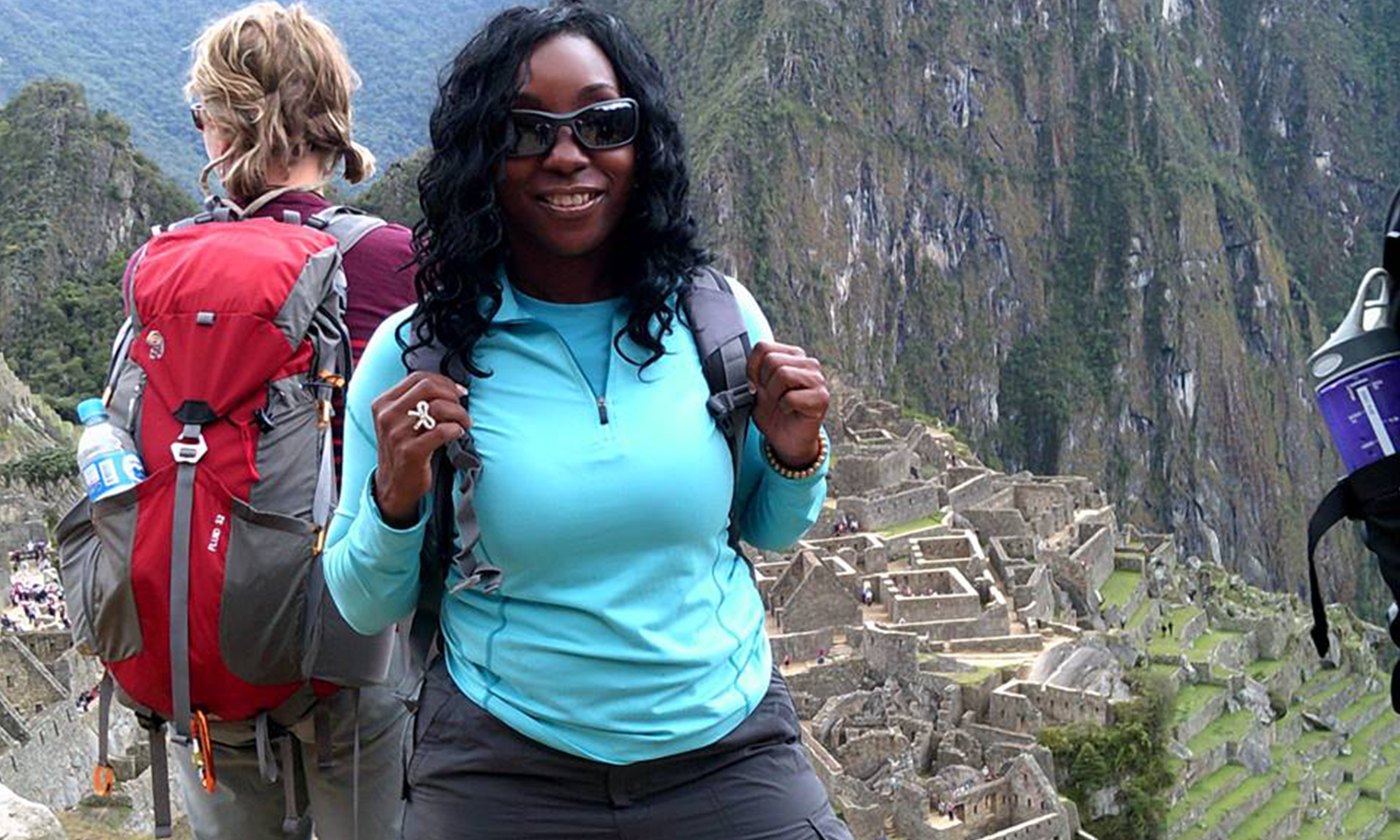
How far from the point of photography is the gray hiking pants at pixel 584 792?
2924mm

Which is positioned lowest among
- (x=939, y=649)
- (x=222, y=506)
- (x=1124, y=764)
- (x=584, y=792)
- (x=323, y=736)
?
(x=1124, y=764)

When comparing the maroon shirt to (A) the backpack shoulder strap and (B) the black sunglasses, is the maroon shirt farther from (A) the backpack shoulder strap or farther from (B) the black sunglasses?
(B) the black sunglasses

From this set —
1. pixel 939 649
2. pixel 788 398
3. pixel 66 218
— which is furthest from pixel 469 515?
pixel 66 218

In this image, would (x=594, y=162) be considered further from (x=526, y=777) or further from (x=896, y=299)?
(x=896, y=299)

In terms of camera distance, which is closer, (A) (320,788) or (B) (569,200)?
(B) (569,200)

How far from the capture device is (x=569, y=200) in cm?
306

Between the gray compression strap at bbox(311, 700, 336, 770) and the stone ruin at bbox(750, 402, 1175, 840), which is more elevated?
the gray compression strap at bbox(311, 700, 336, 770)

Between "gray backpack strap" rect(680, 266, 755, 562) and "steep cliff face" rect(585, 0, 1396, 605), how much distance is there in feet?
218

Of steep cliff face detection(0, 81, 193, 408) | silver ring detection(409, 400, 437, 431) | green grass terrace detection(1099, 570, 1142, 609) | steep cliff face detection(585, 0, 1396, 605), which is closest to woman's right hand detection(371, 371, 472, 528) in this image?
silver ring detection(409, 400, 437, 431)

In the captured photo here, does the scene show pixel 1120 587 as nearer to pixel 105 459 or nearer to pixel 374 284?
pixel 374 284

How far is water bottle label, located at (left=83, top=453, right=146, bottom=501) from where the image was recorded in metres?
3.39

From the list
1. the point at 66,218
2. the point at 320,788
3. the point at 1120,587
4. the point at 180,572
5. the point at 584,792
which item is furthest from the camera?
the point at 66,218

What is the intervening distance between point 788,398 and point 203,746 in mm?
1549

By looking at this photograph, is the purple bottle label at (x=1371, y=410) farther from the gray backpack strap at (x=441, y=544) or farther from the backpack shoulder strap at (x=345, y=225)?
the backpack shoulder strap at (x=345, y=225)
